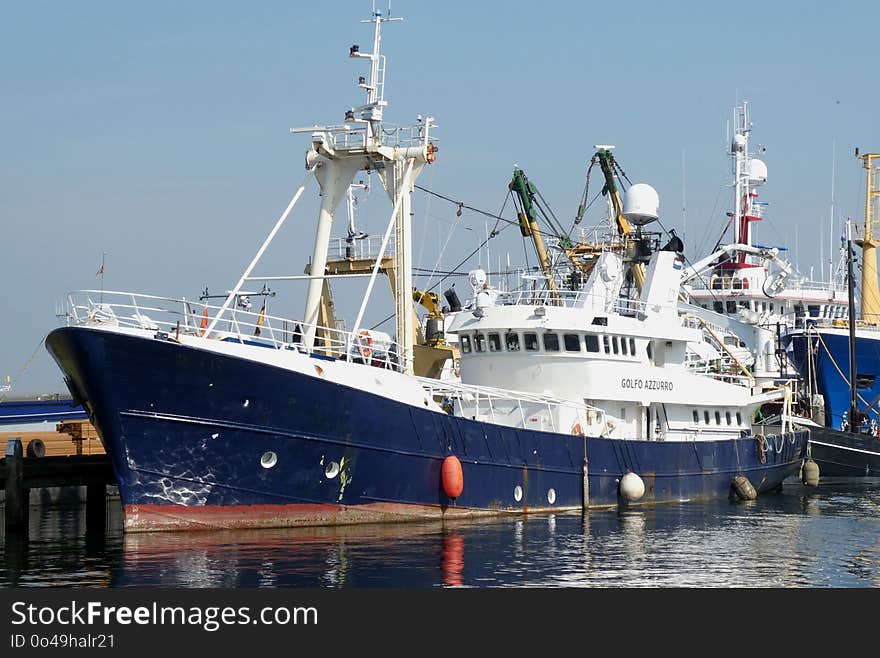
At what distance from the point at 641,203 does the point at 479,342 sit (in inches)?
283

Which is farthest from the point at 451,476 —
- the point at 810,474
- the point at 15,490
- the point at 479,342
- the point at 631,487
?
the point at 810,474

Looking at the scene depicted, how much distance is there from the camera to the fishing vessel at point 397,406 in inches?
856

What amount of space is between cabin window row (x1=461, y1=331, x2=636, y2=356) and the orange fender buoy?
5249 millimetres

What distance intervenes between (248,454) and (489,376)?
8.86m

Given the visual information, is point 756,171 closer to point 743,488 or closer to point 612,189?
point 612,189

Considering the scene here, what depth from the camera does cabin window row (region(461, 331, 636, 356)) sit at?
29.1 metres

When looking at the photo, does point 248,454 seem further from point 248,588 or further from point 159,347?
point 248,588

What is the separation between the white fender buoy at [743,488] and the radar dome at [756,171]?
26.1m

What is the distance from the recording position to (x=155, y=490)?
21969mm

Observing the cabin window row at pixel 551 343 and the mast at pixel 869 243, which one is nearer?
the cabin window row at pixel 551 343

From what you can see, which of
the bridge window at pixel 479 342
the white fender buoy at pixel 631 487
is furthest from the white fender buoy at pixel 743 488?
the bridge window at pixel 479 342

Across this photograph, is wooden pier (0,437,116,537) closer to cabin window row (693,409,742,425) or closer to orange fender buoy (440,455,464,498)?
orange fender buoy (440,455,464,498)

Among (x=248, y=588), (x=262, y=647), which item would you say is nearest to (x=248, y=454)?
(x=248, y=588)

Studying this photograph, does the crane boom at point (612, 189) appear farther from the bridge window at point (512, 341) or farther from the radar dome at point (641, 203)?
the bridge window at point (512, 341)
